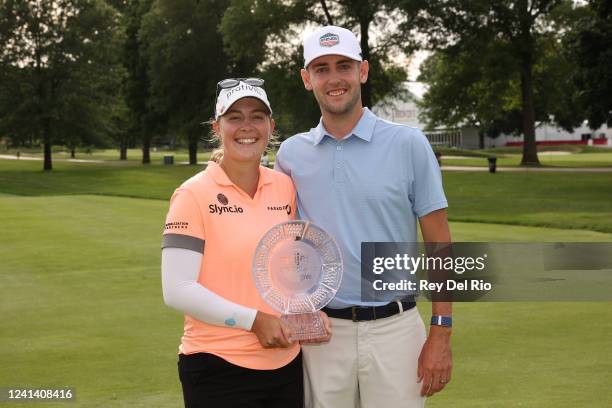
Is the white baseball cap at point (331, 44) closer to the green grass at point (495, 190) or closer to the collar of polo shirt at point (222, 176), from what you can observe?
the collar of polo shirt at point (222, 176)

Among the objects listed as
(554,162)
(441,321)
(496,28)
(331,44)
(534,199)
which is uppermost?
(496,28)

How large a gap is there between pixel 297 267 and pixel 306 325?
0.23m

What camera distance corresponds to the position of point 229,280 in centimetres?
359

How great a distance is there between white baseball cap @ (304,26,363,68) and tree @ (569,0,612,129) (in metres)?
29.7

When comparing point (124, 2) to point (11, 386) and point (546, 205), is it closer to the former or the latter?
point (546, 205)

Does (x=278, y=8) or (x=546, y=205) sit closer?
(x=546, y=205)

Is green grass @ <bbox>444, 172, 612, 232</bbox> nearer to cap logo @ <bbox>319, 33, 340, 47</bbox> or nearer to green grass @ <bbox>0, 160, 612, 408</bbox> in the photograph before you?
green grass @ <bbox>0, 160, 612, 408</bbox>

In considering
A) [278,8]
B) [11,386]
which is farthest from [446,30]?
[11,386]

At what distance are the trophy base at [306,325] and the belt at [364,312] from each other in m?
0.33

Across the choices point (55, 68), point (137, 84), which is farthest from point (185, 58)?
point (55, 68)

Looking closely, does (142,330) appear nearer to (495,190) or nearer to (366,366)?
(366,366)

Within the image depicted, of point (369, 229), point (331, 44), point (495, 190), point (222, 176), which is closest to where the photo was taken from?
point (222, 176)

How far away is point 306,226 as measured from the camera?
3631mm

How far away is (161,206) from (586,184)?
17.0 metres
